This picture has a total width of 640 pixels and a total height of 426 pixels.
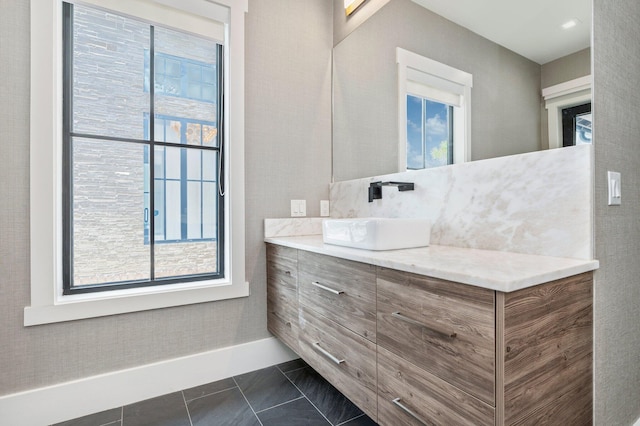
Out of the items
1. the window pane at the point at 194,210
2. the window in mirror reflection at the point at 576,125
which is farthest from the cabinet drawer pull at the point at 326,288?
the window in mirror reflection at the point at 576,125

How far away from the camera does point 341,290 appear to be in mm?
1377

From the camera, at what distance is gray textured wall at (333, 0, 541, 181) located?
1.33 meters

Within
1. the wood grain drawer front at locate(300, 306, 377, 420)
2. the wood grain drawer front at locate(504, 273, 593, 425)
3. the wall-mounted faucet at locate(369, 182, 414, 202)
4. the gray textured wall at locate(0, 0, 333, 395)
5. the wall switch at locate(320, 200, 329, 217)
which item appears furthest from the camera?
the wall switch at locate(320, 200, 329, 217)

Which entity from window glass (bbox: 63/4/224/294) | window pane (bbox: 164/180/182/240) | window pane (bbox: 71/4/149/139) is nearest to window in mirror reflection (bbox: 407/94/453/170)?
window glass (bbox: 63/4/224/294)

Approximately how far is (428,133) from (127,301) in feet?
5.93

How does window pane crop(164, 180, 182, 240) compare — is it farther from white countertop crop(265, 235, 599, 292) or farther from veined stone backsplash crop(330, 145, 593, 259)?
veined stone backsplash crop(330, 145, 593, 259)

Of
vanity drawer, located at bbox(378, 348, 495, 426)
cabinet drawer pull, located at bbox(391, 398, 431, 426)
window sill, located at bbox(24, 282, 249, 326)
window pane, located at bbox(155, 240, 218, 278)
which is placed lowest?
cabinet drawer pull, located at bbox(391, 398, 431, 426)

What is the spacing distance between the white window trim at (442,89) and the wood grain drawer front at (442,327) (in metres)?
0.78

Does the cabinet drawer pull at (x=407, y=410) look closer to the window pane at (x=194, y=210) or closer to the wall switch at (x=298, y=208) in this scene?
the wall switch at (x=298, y=208)

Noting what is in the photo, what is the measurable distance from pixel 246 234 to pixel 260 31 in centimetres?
130

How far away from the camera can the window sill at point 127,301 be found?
5.01ft

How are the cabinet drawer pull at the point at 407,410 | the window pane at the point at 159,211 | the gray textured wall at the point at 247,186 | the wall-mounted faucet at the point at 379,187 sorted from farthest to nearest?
the window pane at the point at 159,211 < the wall-mounted faucet at the point at 379,187 < the gray textured wall at the point at 247,186 < the cabinet drawer pull at the point at 407,410

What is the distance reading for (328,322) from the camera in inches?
57.9

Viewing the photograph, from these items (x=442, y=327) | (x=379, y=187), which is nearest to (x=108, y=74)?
(x=379, y=187)
